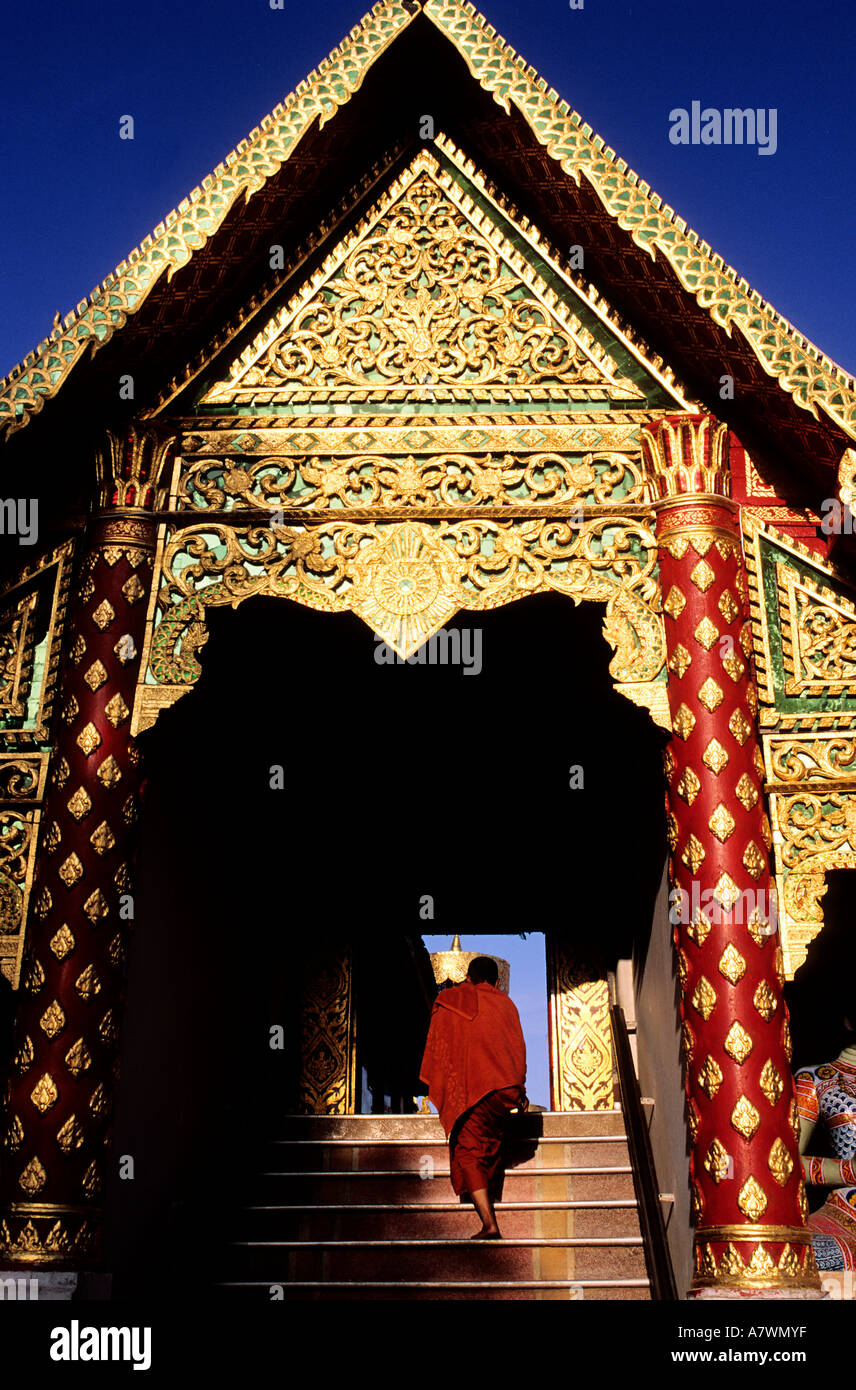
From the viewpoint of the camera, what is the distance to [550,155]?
5.52m

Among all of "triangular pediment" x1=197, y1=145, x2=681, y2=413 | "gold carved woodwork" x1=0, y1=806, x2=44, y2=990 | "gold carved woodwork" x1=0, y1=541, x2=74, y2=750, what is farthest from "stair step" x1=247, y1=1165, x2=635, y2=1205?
"triangular pediment" x1=197, y1=145, x2=681, y2=413

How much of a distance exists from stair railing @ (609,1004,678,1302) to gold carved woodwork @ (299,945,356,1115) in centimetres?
220

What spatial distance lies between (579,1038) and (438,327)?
5323 millimetres

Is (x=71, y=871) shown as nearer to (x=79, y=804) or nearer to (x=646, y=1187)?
(x=79, y=804)

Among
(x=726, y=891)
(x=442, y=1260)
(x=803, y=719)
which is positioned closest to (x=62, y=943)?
(x=442, y=1260)

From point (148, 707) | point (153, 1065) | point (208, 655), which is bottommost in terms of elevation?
point (153, 1065)

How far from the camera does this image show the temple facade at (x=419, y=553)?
15.4 feet

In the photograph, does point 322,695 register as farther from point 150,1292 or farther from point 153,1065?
point 150,1292

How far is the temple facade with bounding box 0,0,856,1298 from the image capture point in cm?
470
